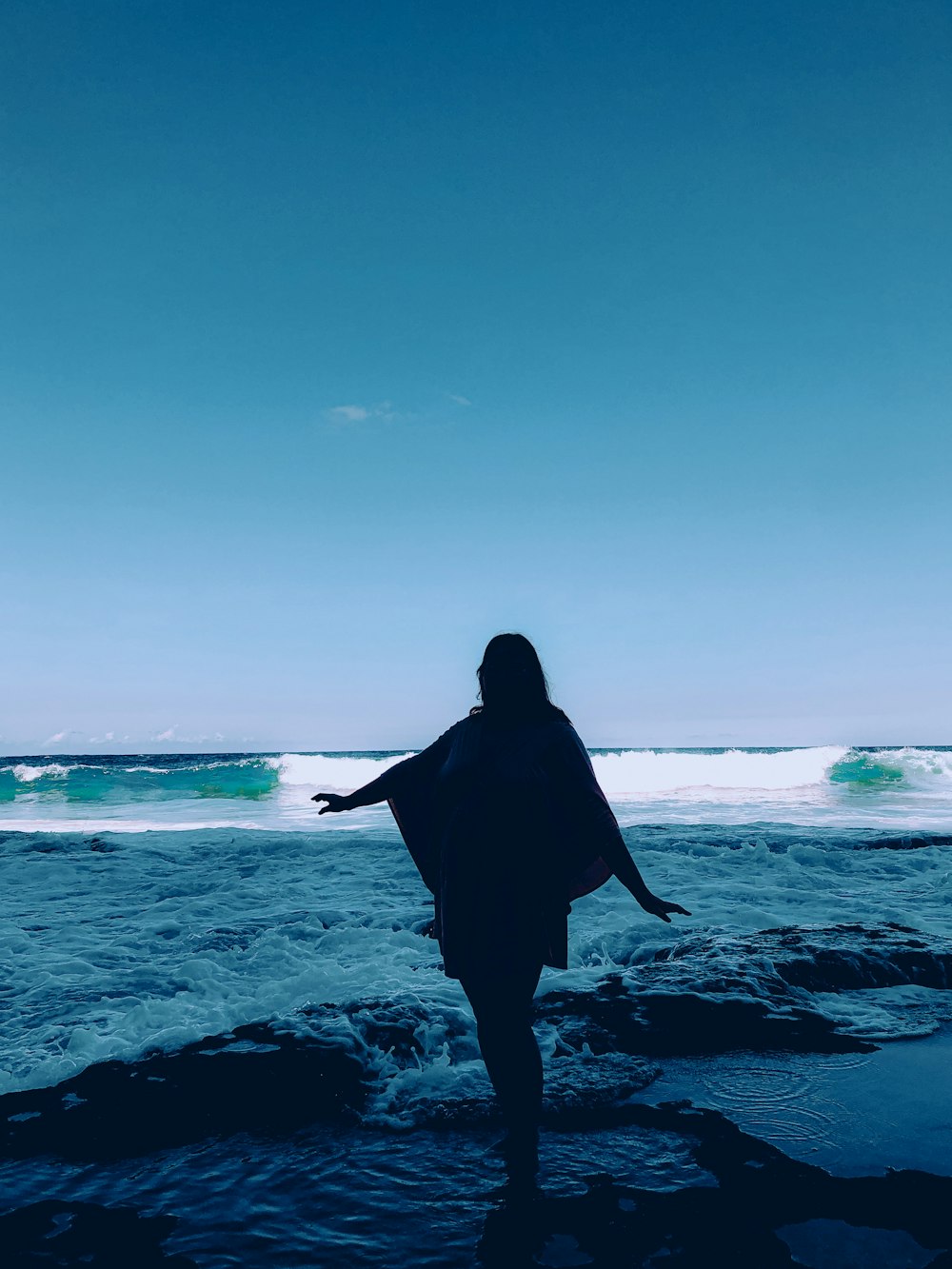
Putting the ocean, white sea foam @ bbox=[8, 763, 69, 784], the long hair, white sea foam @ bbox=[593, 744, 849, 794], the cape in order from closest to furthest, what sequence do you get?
the ocean, the long hair, the cape, white sea foam @ bbox=[593, 744, 849, 794], white sea foam @ bbox=[8, 763, 69, 784]

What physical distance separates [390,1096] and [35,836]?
13261 millimetres

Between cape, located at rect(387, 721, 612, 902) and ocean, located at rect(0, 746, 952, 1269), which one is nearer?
ocean, located at rect(0, 746, 952, 1269)

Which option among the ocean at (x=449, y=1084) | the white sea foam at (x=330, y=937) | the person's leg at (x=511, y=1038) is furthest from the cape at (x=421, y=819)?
the white sea foam at (x=330, y=937)

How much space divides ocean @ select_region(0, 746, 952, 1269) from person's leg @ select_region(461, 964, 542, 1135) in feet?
0.95

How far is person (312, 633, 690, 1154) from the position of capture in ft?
9.32

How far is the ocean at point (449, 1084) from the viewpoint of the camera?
2648mm

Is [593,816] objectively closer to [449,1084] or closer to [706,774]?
[449,1084]

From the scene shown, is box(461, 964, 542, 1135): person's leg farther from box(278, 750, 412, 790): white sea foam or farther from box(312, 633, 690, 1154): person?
box(278, 750, 412, 790): white sea foam

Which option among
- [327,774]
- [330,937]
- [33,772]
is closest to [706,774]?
[327,774]

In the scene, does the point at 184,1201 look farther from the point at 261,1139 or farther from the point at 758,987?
the point at 758,987

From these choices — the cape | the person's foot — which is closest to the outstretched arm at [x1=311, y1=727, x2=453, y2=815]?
the cape

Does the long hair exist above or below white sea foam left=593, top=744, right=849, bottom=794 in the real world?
above

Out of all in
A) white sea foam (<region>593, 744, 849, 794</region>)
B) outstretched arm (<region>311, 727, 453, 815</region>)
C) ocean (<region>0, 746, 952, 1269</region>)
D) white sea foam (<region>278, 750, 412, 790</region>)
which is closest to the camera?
ocean (<region>0, 746, 952, 1269</region>)

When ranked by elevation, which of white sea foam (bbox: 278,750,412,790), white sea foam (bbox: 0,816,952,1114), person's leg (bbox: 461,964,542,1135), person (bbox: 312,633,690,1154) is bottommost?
white sea foam (bbox: 278,750,412,790)
